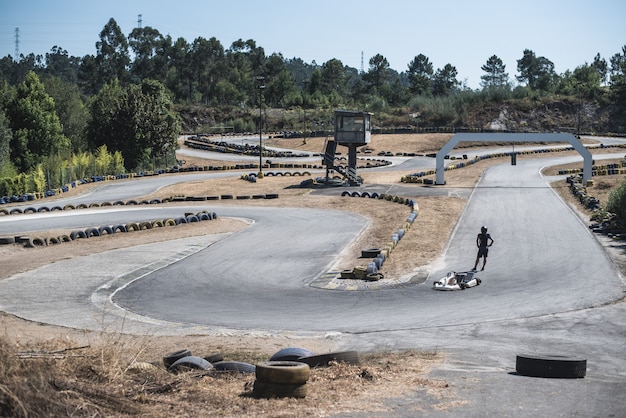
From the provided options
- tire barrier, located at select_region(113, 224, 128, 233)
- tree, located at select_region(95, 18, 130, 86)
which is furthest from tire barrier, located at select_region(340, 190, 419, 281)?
tree, located at select_region(95, 18, 130, 86)

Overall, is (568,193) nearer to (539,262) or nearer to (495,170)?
(495,170)

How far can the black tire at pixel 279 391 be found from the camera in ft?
40.1

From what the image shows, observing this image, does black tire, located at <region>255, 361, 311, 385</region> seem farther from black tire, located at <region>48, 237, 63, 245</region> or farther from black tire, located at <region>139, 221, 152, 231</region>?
black tire, located at <region>139, 221, 152, 231</region>

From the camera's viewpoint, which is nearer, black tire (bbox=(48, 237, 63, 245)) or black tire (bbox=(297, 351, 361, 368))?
black tire (bbox=(297, 351, 361, 368))

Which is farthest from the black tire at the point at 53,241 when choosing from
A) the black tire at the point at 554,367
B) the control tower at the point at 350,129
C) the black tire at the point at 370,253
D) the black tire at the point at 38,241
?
the control tower at the point at 350,129

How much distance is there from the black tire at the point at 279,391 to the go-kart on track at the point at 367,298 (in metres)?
A: 2.55

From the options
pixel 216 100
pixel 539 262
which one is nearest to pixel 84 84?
pixel 216 100

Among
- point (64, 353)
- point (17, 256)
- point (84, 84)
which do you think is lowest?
point (17, 256)

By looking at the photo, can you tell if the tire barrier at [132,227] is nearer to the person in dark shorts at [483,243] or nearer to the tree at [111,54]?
the person in dark shorts at [483,243]

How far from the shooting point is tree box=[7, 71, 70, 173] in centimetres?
8600

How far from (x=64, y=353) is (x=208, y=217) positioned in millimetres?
33674

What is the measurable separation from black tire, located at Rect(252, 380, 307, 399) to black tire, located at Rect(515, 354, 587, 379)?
4952mm

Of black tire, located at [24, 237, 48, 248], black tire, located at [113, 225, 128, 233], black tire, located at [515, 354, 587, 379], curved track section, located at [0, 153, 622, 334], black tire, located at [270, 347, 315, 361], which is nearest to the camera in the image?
black tire, located at [515, 354, 587, 379]

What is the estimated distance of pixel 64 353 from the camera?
12.3m
